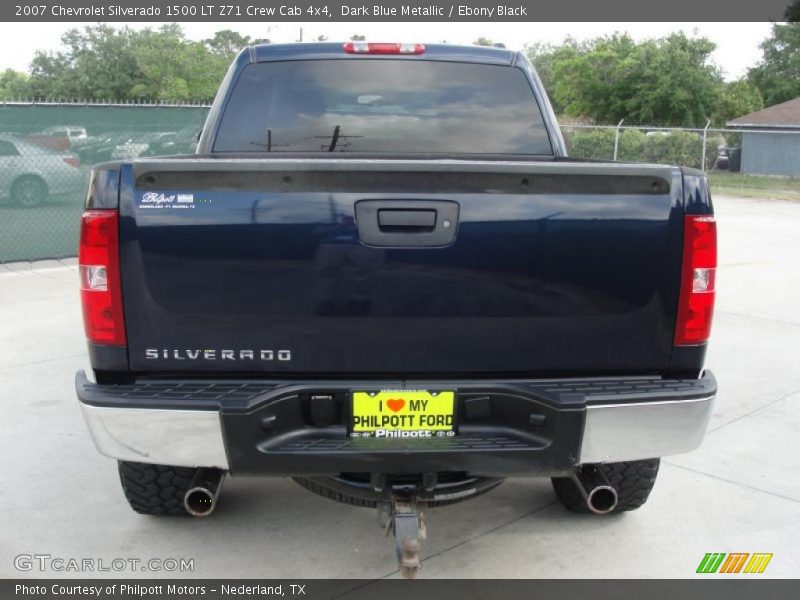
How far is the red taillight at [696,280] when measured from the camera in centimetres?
298

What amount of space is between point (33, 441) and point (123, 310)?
7.84ft

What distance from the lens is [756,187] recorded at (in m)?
26.2

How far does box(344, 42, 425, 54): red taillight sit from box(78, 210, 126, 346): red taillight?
1.96 metres

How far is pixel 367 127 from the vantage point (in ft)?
14.6

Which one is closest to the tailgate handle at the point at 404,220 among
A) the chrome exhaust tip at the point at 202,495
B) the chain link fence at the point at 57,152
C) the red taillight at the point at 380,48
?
the chrome exhaust tip at the point at 202,495

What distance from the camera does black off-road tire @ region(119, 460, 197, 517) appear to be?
142 inches

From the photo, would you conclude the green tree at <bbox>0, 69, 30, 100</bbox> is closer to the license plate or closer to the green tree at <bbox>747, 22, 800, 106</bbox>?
the license plate

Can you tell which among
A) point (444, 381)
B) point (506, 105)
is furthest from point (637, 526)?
point (506, 105)

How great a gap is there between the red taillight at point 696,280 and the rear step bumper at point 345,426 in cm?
22

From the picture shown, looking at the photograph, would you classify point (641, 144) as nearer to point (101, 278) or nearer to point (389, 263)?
point (389, 263)

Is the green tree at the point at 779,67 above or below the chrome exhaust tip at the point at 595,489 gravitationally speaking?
above

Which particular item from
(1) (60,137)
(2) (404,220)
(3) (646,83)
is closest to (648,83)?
(3) (646,83)

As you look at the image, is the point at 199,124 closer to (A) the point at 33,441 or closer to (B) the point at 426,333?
(A) the point at 33,441
